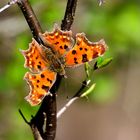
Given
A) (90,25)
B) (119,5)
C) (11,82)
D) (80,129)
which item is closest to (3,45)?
(11,82)

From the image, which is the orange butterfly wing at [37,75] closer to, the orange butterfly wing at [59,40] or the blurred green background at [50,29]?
the orange butterfly wing at [59,40]

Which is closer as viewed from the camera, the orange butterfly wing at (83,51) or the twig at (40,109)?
the twig at (40,109)

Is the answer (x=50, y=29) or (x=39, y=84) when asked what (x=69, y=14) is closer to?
(x=39, y=84)

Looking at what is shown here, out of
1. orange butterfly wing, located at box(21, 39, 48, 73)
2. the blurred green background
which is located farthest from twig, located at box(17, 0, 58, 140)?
the blurred green background

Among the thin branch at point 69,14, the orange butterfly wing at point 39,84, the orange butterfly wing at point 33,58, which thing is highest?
the thin branch at point 69,14

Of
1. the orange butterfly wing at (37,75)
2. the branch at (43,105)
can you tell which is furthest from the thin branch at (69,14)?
the orange butterfly wing at (37,75)

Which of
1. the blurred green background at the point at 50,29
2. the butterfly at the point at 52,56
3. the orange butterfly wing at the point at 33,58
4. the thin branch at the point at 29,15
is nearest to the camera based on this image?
the thin branch at the point at 29,15

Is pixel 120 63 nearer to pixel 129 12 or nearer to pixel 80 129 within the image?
pixel 129 12
